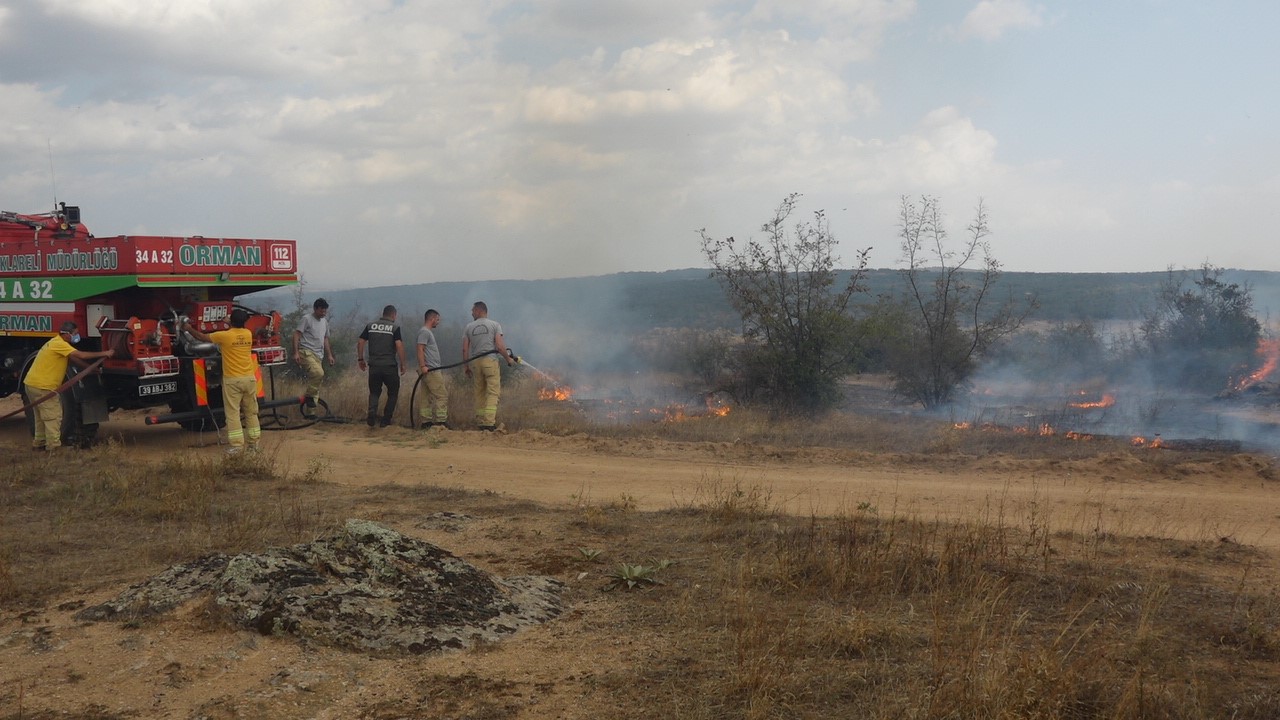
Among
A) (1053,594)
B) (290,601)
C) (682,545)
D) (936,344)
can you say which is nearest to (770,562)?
(682,545)

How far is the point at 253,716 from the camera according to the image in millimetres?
3834

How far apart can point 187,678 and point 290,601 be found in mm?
691

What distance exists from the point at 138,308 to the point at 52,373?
1254mm

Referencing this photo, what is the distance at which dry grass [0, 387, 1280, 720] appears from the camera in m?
3.95

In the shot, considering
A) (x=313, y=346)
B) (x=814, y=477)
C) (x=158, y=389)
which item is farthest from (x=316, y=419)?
(x=814, y=477)

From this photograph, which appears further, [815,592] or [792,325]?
[792,325]

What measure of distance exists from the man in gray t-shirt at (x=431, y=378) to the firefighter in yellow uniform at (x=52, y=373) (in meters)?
3.98

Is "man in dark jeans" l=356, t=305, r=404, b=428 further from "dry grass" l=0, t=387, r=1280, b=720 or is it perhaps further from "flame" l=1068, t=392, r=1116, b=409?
"flame" l=1068, t=392, r=1116, b=409

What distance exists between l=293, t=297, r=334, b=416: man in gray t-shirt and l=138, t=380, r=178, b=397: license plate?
7.36 feet

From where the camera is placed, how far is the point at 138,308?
38.1ft

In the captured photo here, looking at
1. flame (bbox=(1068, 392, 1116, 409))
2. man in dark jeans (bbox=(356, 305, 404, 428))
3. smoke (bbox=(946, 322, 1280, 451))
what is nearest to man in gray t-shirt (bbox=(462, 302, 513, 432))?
man in dark jeans (bbox=(356, 305, 404, 428))

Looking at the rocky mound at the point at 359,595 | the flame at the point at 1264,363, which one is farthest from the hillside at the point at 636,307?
the rocky mound at the point at 359,595

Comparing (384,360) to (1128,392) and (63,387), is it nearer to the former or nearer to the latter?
(63,387)

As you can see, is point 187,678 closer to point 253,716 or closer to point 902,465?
point 253,716
